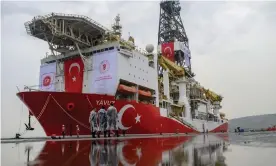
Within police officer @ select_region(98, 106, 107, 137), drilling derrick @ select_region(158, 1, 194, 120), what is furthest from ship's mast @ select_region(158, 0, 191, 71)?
police officer @ select_region(98, 106, 107, 137)

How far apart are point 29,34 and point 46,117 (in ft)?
28.7

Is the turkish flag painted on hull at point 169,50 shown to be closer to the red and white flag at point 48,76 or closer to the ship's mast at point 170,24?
the ship's mast at point 170,24

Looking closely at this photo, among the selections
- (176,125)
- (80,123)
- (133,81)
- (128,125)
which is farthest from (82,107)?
(176,125)

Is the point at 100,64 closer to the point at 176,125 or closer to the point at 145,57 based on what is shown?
the point at 145,57

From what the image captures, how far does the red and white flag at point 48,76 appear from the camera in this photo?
27.5 meters

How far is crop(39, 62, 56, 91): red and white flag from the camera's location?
27.5 metres

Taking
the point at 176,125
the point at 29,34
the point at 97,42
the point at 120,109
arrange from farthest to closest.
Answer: the point at 176,125
the point at 97,42
the point at 29,34
the point at 120,109

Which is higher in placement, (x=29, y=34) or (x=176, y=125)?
(x=29, y=34)

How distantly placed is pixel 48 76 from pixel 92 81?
6.18m

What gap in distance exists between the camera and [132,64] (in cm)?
2586

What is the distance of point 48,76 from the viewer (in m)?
28.0

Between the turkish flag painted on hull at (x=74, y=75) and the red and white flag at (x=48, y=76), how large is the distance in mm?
1908

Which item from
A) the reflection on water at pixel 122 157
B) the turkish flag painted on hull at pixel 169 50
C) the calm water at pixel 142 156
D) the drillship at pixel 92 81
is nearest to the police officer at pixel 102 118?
the calm water at pixel 142 156

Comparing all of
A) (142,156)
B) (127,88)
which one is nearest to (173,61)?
(127,88)
